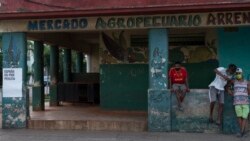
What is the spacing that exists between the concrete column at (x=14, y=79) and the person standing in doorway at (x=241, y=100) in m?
6.06

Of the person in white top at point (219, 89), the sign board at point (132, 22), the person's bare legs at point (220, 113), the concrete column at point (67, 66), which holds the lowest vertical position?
the person's bare legs at point (220, 113)

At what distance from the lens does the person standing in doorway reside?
39.6 ft

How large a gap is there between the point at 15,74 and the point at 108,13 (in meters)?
3.41

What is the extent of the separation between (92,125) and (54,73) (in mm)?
6688

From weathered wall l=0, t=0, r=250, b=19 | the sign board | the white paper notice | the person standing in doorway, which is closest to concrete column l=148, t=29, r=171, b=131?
the sign board

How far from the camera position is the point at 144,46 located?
662 inches

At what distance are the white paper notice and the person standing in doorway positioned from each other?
20.3ft

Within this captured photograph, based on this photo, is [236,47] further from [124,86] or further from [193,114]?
[124,86]

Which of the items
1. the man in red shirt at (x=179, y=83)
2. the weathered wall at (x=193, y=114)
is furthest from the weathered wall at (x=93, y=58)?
the weathered wall at (x=193, y=114)

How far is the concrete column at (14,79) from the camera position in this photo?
45.6ft

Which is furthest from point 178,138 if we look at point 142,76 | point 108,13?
point 142,76

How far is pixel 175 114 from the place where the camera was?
13031 millimetres


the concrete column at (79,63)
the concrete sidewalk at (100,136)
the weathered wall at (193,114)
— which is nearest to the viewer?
the concrete sidewalk at (100,136)

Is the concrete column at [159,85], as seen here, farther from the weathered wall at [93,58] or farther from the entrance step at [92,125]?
the weathered wall at [93,58]
